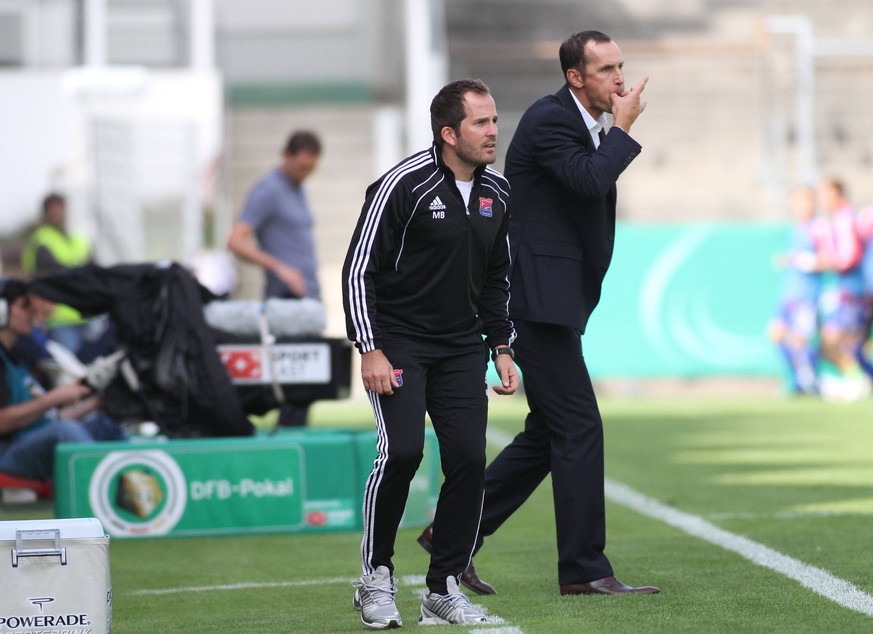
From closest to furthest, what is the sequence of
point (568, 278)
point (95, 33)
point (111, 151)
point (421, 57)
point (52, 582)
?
point (52, 582), point (568, 278), point (111, 151), point (421, 57), point (95, 33)

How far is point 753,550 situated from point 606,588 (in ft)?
4.07

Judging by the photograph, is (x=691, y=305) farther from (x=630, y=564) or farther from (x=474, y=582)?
(x=474, y=582)

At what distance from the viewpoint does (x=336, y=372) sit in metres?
8.35

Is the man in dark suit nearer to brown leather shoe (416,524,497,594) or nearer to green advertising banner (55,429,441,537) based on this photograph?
brown leather shoe (416,524,497,594)

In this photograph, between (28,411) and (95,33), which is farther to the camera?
(95,33)

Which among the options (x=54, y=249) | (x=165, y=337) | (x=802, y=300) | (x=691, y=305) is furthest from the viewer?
(x=691, y=305)

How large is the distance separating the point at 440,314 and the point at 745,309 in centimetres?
1323

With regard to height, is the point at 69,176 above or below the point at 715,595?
above

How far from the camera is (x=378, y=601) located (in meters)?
5.30

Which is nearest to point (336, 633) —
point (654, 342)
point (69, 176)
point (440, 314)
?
point (440, 314)

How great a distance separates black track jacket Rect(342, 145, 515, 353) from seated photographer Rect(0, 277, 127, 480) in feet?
11.3

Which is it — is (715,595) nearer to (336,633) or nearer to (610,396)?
(336,633)

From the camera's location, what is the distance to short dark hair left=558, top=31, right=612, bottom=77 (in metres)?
5.79

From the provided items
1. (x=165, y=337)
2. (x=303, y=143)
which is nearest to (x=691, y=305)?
(x=303, y=143)
